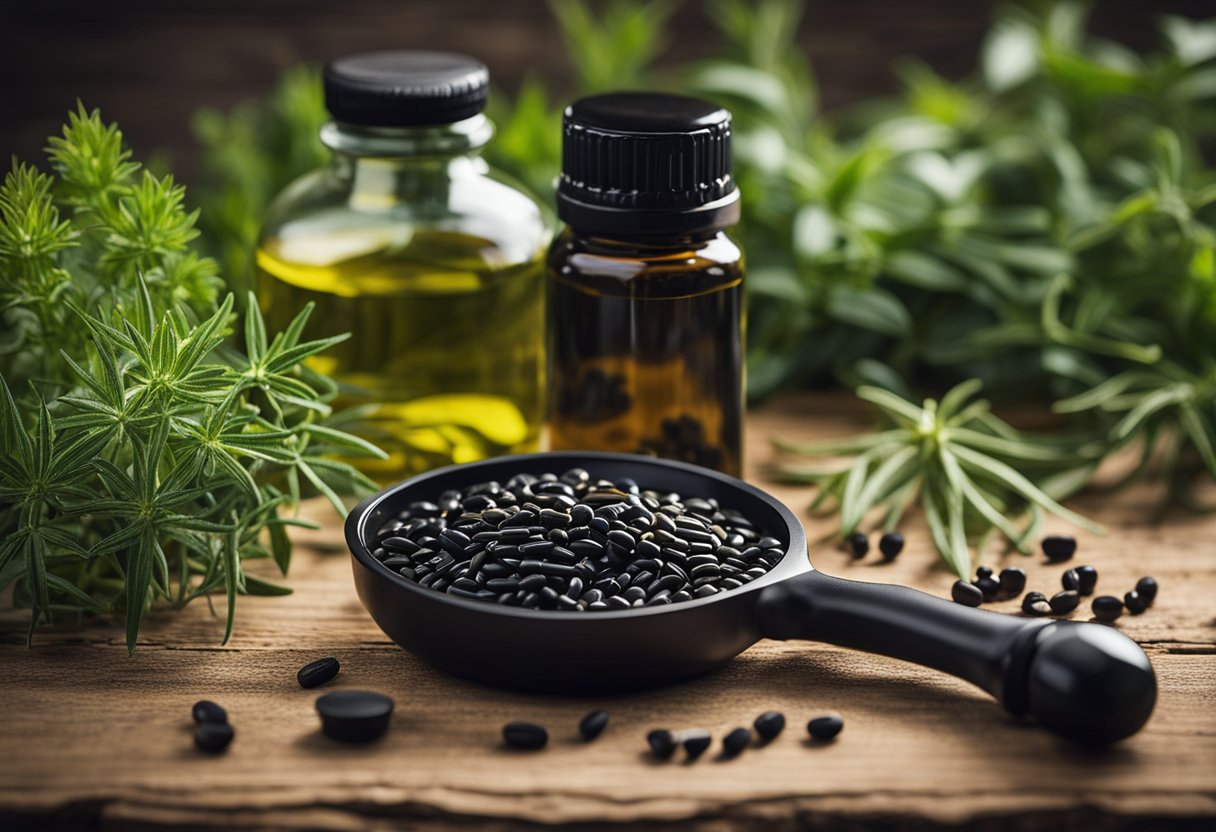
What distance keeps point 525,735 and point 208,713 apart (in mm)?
199

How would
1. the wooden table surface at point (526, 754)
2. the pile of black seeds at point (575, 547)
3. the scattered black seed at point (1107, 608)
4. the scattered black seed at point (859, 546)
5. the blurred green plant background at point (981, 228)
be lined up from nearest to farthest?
the wooden table surface at point (526, 754), the pile of black seeds at point (575, 547), the scattered black seed at point (1107, 608), the scattered black seed at point (859, 546), the blurred green plant background at point (981, 228)

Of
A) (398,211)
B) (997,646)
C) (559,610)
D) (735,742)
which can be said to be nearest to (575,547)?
(559,610)

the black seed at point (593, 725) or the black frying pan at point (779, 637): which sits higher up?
Answer: the black frying pan at point (779, 637)

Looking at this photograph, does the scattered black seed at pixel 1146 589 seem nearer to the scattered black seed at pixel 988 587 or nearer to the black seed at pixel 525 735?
the scattered black seed at pixel 988 587

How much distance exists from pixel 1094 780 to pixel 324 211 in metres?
0.75

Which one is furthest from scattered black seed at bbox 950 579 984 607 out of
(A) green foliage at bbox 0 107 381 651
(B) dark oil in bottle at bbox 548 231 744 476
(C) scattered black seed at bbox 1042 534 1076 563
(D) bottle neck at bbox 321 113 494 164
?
(D) bottle neck at bbox 321 113 494 164

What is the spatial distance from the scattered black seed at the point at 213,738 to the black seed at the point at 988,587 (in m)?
0.55

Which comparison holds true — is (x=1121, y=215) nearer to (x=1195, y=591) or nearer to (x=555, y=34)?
(x=1195, y=591)

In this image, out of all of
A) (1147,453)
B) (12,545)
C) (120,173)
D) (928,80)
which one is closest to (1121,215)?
(1147,453)

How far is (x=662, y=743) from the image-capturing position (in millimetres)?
783

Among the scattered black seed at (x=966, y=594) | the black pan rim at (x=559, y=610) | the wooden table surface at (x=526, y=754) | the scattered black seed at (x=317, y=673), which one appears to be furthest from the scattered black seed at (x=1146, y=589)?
the scattered black seed at (x=317, y=673)

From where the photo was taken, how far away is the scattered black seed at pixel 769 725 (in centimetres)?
81

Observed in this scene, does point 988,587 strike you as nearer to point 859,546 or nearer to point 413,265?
point 859,546

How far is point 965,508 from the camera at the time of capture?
45.0 inches
